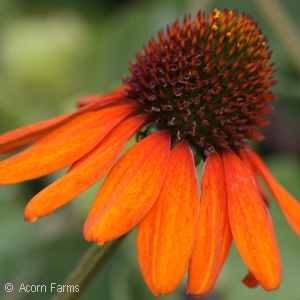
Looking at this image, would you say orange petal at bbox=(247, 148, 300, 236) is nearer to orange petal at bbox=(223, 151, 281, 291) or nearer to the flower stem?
orange petal at bbox=(223, 151, 281, 291)

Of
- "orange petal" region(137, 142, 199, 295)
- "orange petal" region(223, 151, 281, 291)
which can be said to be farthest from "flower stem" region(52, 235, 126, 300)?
"orange petal" region(223, 151, 281, 291)

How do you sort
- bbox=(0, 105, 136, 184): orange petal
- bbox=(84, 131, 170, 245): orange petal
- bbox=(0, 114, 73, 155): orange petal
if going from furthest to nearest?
1. bbox=(0, 114, 73, 155): orange petal
2. bbox=(0, 105, 136, 184): orange petal
3. bbox=(84, 131, 170, 245): orange petal

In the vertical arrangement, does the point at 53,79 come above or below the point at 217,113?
below

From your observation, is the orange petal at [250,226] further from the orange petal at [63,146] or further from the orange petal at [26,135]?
the orange petal at [26,135]

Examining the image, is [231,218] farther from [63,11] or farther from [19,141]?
[63,11]

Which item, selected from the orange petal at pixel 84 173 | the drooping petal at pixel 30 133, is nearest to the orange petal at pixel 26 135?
the drooping petal at pixel 30 133

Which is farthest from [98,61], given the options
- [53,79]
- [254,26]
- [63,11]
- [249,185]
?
[249,185]
